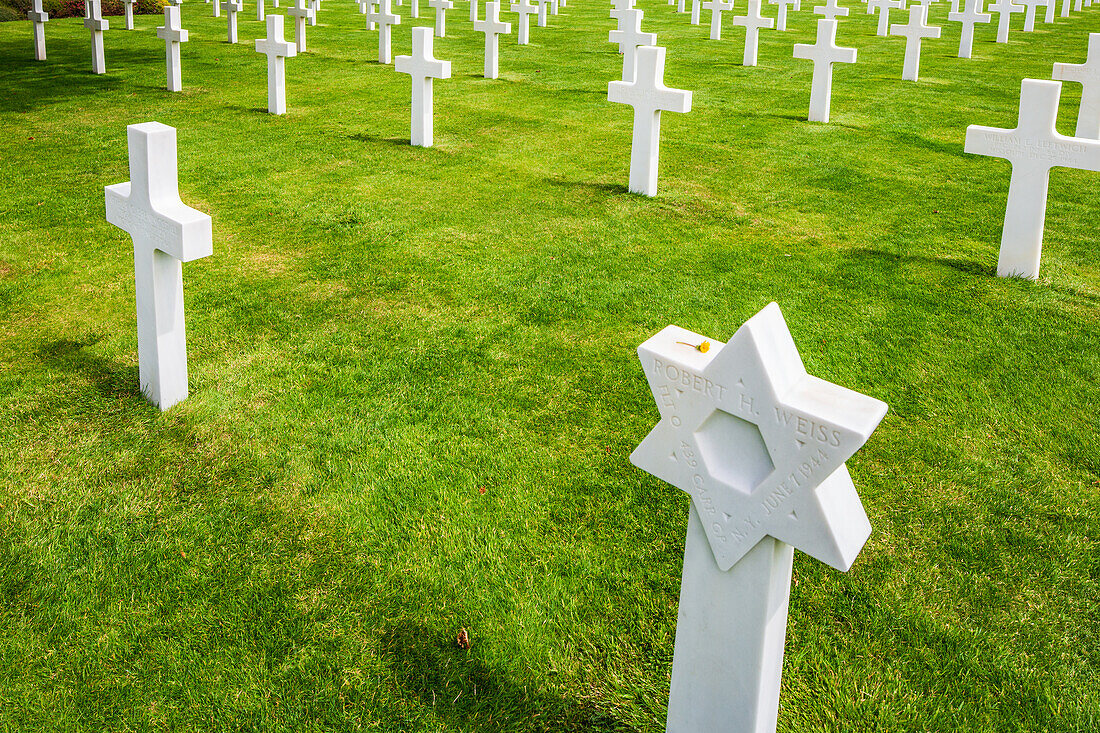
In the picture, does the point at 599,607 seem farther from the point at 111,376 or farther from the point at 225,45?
the point at 225,45

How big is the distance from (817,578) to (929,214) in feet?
18.4

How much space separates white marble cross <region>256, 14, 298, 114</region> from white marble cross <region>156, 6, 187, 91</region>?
Result: 70.4 inches

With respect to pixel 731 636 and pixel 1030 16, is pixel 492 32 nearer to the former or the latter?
pixel 731 636

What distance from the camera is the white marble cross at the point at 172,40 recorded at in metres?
12.2

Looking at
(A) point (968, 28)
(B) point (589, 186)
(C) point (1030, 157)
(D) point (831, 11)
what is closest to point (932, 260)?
(C) point (1030, 157)

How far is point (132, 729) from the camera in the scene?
288 cm

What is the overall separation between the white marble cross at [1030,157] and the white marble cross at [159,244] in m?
5.36

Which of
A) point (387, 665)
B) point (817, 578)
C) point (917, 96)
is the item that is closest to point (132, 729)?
point (387, 665)

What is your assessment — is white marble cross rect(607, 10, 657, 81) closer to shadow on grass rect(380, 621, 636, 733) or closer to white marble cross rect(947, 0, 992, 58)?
white marble cross rect(947, 0, 992, 58)

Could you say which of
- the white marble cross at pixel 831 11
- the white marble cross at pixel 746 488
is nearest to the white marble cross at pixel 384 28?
the white marble cross at pixel 831 11

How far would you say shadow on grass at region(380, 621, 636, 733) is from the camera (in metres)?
2.95

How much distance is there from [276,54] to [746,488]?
10455 millimetres

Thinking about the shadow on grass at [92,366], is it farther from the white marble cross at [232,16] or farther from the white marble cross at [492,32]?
the white marble cross at [232,16]

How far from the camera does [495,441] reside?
178 inches
